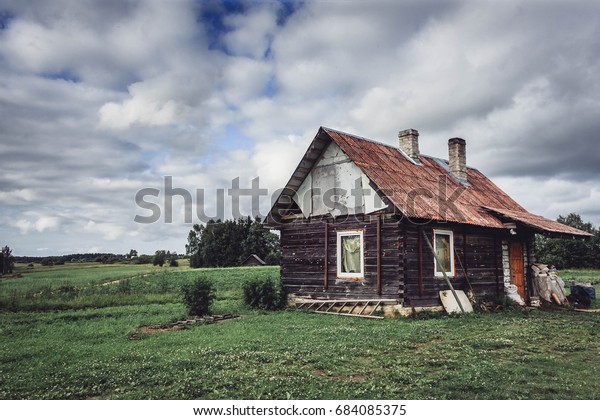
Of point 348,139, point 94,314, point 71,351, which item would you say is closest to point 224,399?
point 71,351

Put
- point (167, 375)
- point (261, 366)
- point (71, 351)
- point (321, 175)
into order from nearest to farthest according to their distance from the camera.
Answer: point (167, 375)
point (261, 366)
point (71, 351)
point (321, 175)

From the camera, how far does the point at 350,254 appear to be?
16922 mm

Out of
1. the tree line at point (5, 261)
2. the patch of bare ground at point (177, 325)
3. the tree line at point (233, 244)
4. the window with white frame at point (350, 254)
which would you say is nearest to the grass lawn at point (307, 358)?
the patch of bare ground at point (177, 325)

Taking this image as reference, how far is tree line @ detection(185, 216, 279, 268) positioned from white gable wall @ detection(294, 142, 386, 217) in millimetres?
57768

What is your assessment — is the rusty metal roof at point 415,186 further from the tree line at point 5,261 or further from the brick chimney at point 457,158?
the tree line at point 5,261

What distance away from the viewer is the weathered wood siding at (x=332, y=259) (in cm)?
1556

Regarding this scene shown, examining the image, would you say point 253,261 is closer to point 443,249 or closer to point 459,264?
point 459,264

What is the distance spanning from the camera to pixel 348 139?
18.5 metres

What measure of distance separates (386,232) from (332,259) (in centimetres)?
268

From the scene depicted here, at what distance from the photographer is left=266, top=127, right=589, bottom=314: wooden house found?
15.7 meters

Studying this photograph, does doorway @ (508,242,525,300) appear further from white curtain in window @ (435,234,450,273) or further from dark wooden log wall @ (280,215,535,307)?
white curtain in window @ (435,234,450,273)

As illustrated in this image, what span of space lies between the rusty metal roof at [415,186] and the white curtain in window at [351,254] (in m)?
2.34
